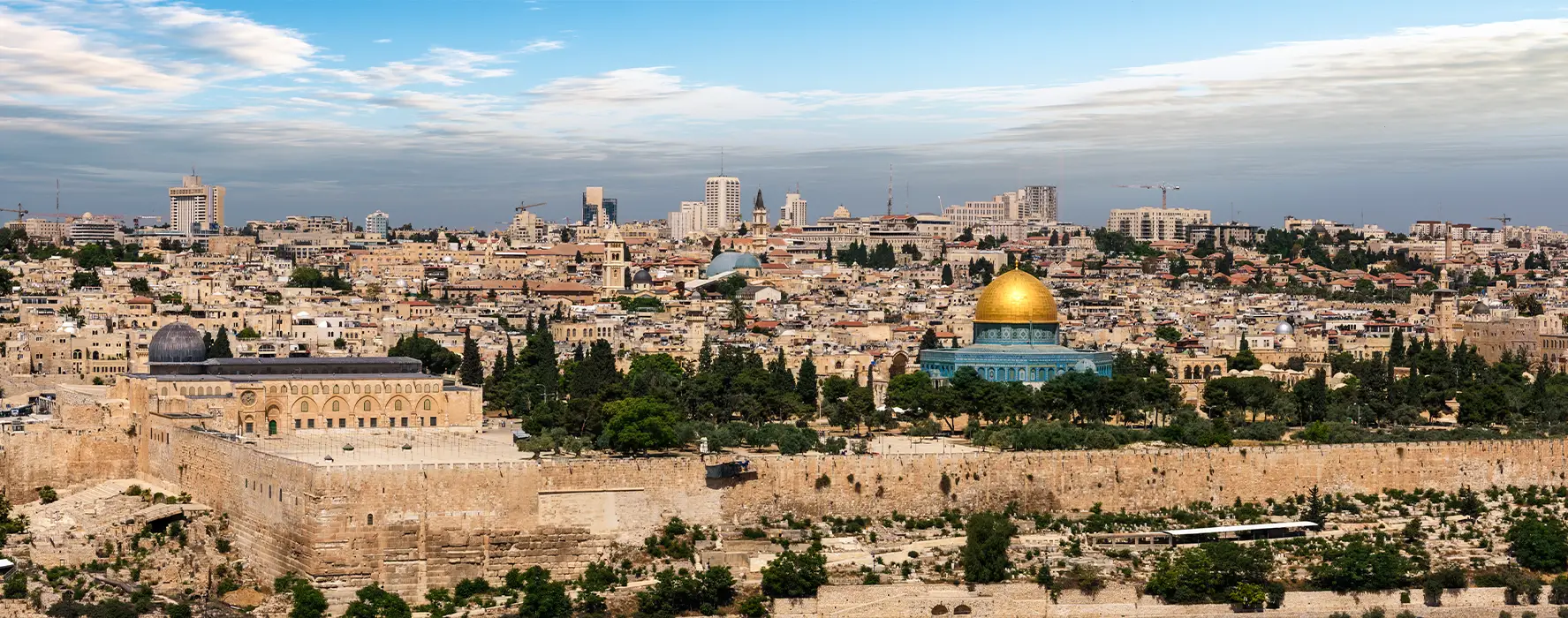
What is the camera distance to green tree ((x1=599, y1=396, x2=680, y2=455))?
4006 cm

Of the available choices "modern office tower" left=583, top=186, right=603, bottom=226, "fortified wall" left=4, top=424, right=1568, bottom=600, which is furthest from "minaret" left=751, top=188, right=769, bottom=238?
"fortified wall" left=4, top=424, right=1568, bottom=600

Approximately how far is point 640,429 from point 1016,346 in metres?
18.0

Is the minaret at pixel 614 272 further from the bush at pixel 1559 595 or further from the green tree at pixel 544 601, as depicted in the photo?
the bush at pixel 1559 595

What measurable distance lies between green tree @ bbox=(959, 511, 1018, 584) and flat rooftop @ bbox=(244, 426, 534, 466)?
7.45 metres

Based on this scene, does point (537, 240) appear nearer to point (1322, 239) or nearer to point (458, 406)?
point (1322, 239)

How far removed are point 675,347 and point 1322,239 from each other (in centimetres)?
8205

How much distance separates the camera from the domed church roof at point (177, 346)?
150 ft

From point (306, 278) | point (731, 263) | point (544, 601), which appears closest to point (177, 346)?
point (544, 601)

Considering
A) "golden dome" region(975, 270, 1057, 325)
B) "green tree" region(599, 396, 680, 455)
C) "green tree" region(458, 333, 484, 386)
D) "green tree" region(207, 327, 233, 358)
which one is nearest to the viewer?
"green tree" region(599, 396, 680, 455)

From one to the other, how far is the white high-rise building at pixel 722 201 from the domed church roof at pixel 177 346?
13204 centimetres

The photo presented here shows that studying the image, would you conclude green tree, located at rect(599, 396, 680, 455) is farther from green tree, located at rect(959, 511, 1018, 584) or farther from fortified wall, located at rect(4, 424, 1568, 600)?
green tree, located at rect(959, 511, 1018, 584)

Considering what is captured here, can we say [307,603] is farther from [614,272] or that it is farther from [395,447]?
[614,272]

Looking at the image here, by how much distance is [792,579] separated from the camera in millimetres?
33719

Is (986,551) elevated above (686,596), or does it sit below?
above
